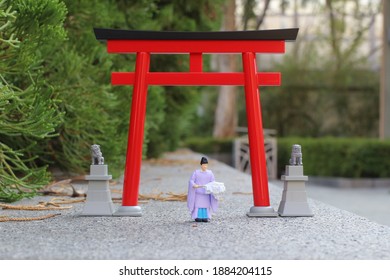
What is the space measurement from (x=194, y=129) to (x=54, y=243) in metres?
21.0

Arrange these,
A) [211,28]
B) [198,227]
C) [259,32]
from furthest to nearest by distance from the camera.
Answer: [211,28], [259,32], [198,227]

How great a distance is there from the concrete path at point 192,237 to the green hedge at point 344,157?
1024 cm

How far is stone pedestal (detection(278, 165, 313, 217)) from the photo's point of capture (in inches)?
194

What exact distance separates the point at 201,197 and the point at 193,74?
38.5 inches

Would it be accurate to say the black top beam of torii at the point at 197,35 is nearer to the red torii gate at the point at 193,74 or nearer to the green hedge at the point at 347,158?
the red torii gate at the point at 193,74

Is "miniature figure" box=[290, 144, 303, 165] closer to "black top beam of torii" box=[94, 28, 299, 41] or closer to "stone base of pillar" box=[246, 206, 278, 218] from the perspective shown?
"stone base of pillar" box=[246, 206, 278, 218]

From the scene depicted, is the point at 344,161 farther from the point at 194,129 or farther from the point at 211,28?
the point at 194,129

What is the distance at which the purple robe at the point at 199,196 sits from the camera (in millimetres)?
4633

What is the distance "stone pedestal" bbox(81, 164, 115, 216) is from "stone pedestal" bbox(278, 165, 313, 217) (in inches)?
53.9

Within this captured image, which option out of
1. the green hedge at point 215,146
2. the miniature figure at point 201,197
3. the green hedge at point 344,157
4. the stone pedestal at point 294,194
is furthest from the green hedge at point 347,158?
the miniature figure at point 201,197

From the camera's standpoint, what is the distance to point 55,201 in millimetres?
5941

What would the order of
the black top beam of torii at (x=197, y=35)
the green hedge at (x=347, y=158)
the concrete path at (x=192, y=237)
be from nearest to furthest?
1. the concrete path at (x=192, y=237)
2. the black top beam of torii at (x=197, y=35)
3. the green hedge at (x=347, y=158)

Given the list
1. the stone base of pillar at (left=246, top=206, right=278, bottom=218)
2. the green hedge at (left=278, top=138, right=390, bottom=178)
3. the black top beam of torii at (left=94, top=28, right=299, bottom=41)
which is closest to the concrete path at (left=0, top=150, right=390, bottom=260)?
the stone base of pillar at (left=246, top=206, right=278, bottom=218)

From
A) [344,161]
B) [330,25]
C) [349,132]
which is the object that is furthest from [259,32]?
[330,25]
